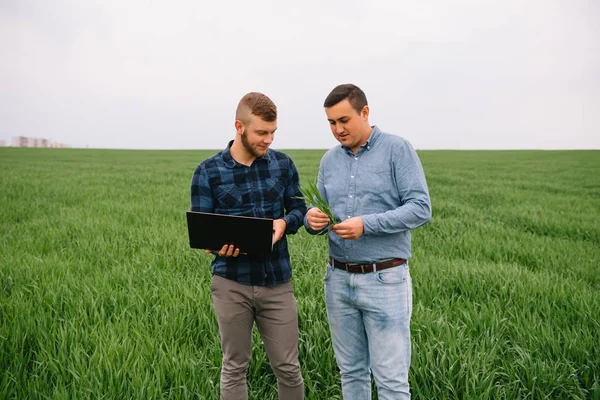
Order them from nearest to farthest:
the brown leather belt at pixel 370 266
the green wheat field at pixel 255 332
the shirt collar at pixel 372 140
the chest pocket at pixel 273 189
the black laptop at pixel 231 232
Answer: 1. the black laptop at pixel 231 232
2. the brown leather belt at pixel 370 266
3. the shirt collar at pixel 372 140
4. the chest pocket at pixel 273 189
5. the green wheat field at pixel 255 332

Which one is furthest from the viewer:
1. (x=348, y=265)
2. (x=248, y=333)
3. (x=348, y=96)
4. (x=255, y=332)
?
(x=255, y=332)

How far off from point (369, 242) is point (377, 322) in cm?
42

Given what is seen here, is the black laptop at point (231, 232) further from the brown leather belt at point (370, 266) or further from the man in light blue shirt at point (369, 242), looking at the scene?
the brown leather belt at point (370, 266)

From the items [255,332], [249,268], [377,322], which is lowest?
[255,332]

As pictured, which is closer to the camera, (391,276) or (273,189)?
(391,276)

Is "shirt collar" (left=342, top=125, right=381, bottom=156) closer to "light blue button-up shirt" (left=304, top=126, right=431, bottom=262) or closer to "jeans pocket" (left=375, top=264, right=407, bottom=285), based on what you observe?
"light blue button-up shirt" (left=304, top=126, right=431, bottom=262)

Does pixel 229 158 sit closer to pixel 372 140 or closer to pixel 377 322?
pixel 372 140

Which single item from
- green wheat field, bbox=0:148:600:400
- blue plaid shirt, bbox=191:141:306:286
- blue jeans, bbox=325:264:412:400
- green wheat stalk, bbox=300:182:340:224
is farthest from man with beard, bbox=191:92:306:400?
green wheat field, bbox=0:148:600:400

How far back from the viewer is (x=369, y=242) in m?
2.07

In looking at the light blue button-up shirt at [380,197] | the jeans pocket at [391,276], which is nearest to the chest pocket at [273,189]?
the light blue button-up shirt at [380,197]

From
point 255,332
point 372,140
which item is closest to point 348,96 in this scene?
point 372,140

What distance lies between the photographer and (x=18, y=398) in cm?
238

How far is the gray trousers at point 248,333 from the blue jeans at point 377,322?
0.29m

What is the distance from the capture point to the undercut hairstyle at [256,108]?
6.74ft
